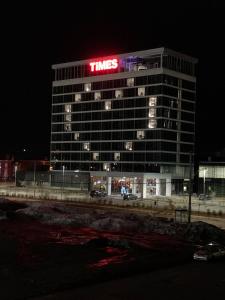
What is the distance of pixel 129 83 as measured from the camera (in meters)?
163

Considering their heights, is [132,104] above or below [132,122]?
above

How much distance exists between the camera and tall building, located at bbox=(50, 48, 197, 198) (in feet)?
513

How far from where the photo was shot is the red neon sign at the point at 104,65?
16962 centimetres

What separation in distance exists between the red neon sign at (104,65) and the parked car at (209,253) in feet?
398

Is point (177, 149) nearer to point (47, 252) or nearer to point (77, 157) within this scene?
point (77, 157)

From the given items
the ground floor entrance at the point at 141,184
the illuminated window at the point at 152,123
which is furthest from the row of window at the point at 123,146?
the ground floor entrance at the point at 141,184

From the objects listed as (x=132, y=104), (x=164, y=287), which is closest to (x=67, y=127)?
(x=132, y=104)

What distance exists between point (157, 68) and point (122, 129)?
2057 centimetres

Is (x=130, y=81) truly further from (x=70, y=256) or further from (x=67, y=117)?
(x=70, y=256)

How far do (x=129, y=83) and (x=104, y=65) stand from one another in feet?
42.5

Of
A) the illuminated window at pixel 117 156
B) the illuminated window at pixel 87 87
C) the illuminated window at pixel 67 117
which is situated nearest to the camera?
the illuminated window at pixel 117 156

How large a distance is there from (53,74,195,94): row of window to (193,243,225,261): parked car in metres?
107

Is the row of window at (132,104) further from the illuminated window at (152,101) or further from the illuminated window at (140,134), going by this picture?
the illuminated window at (140,134)

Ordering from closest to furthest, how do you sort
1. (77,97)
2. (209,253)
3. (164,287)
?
(164,287) → (209,253) → (77,97)
